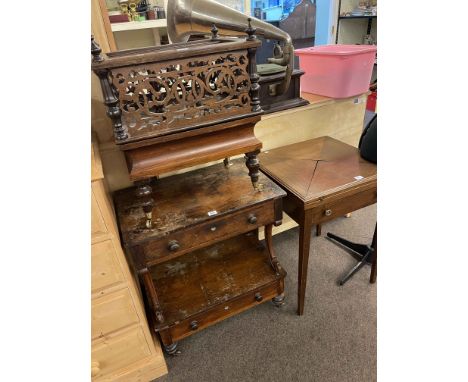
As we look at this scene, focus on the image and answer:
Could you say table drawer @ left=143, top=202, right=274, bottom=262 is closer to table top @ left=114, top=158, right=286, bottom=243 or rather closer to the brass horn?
table top @ left=114, top=158, right=286, bottom=243

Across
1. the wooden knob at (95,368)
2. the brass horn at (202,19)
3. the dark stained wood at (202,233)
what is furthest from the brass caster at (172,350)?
the brass horn at (202,19)

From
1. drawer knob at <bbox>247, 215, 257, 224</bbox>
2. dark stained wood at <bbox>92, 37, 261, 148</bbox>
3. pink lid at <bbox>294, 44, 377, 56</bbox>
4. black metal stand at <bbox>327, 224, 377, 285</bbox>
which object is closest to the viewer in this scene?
dark stained wood at <bbox>92, 37, 261, 148</bbox>

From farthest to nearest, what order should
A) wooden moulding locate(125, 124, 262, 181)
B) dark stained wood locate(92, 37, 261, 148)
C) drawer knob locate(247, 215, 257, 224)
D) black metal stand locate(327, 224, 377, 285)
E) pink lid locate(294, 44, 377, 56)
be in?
black metal stand locate(327, 224, 377, 285) < pink lid locate(294, 44, 377, 56) < drawer knob locate(247, 215, 257, 224) < wooden moulding locate(125, 124, 262, 181) < dark stained wood locate(92, 37, 261, 148)

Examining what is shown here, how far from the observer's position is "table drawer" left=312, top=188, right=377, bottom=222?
1.13 metres

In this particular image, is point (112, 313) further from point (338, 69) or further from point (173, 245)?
point (338, 69)

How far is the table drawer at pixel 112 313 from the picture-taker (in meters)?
0.95

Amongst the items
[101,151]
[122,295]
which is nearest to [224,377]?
[122,295]

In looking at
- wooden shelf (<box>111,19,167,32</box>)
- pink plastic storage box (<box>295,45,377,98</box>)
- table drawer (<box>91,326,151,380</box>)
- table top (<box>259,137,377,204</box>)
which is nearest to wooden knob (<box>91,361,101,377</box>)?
table drawer (<box>91,326,151,380</box>)

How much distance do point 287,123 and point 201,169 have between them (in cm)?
52

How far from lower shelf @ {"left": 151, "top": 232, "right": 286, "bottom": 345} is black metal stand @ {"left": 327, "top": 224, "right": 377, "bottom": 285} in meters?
0.47

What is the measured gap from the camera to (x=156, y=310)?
113 centimetres

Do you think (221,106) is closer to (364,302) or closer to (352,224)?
(364,302)

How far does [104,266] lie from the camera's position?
0.90 m
